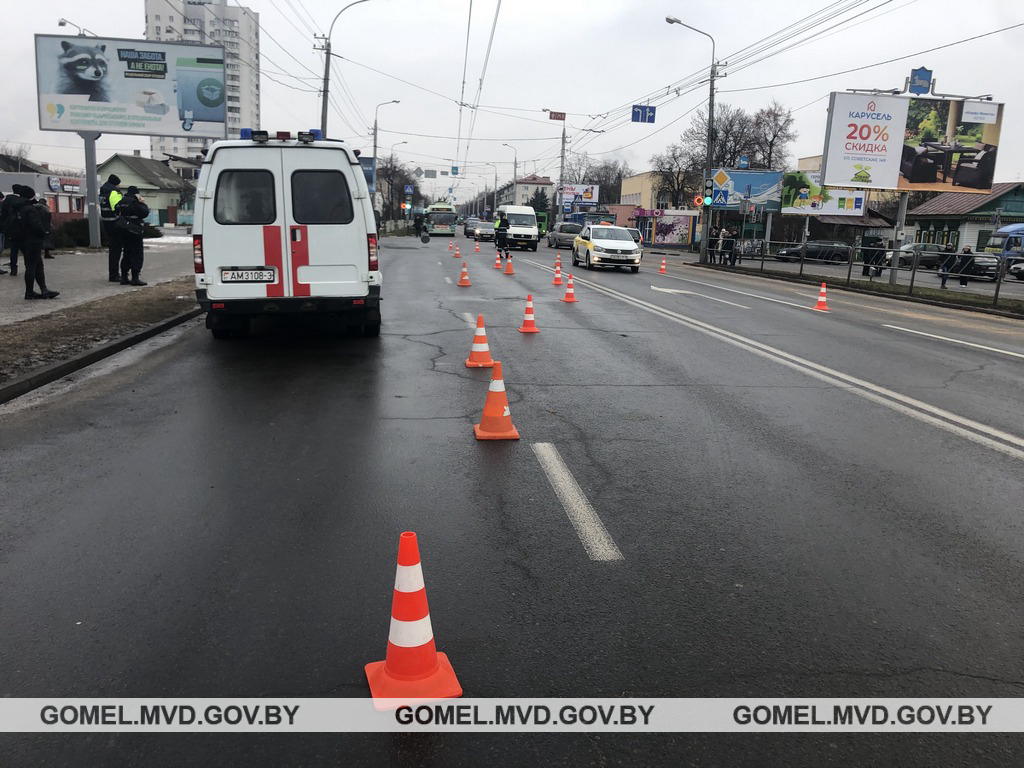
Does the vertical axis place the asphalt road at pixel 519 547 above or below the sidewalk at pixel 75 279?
below

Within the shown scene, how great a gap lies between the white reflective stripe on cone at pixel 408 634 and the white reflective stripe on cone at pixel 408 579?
0.12m

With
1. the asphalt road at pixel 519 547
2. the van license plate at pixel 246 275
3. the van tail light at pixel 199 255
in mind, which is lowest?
the asphalt road at pixel 519 547

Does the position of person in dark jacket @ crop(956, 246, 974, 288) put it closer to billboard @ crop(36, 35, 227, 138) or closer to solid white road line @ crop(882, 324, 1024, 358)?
solid white road line @ crop(882, 324, 1024, 358)

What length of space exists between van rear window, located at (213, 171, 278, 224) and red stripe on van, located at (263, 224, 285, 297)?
0.13 m

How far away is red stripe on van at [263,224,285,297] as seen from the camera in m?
9.23

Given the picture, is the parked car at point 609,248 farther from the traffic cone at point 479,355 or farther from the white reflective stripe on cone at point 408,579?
the white reflective stripe on cone at point 408,579

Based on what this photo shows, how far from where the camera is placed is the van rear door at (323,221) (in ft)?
30.4

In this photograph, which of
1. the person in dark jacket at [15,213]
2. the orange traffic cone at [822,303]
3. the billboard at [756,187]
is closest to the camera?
the person in dark jacket at [15,213]

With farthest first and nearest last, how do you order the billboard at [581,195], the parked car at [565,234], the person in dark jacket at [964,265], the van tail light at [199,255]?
the billboard at [581,195] < the parked car at [565,234] < the person in dark jacket at [964,265] < the van tail light at [199,255]

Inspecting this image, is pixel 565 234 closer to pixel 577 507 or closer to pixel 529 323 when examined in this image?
pixel 529 323

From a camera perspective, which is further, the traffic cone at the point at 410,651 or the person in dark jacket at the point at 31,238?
the person in dark jacket at the point at 31,238

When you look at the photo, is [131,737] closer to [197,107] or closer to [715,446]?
[715,446]

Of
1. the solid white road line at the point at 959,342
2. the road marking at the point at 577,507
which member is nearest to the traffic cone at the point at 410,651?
the road marking at the point at 577,507

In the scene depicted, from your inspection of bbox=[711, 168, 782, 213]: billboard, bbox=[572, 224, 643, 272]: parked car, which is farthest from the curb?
bbox=[711, 168, 782, 213]: billboard
